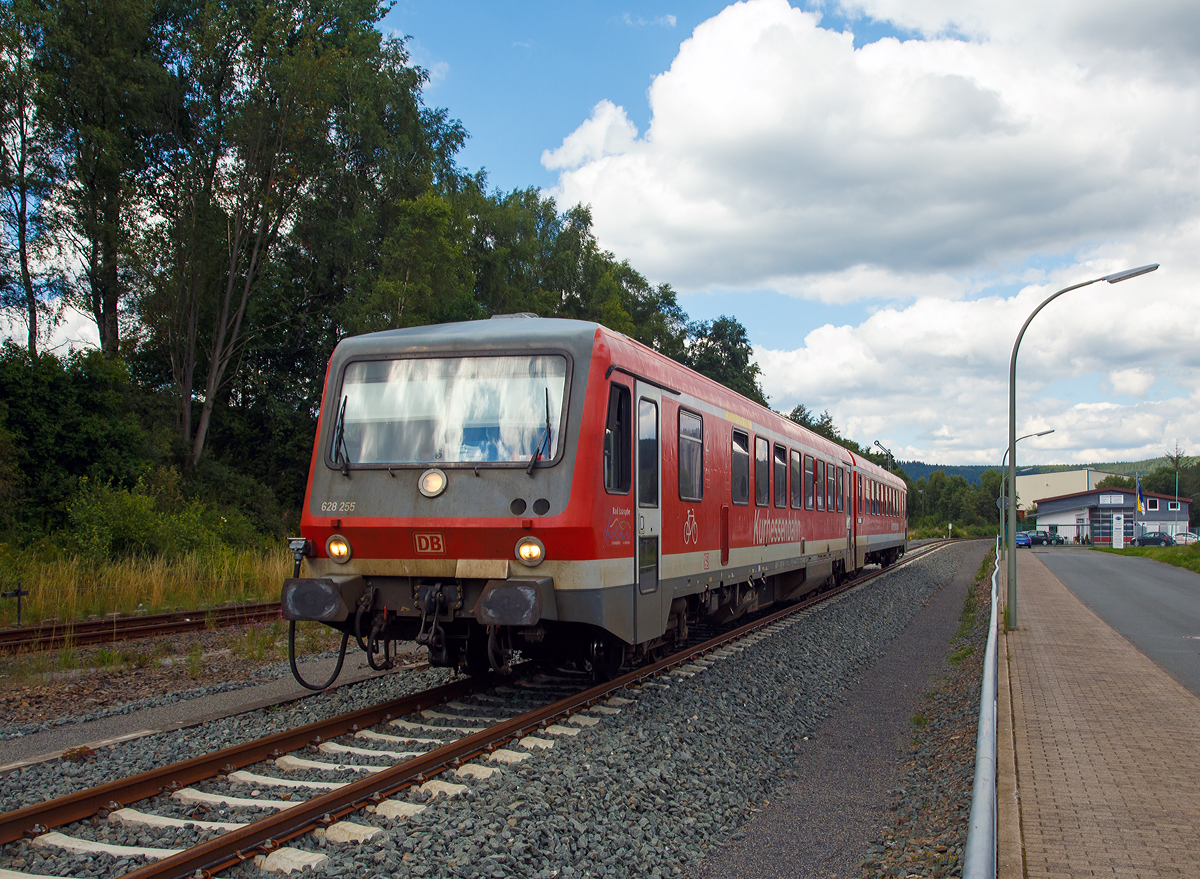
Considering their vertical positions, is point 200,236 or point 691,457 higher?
point 200,236

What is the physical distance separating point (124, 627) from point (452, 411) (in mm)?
8107

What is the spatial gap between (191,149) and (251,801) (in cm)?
2879

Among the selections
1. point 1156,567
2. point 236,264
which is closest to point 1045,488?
point 1156,567

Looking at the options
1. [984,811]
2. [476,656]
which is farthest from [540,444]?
[984,811]

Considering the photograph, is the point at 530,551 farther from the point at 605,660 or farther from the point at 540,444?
the point at 605,660

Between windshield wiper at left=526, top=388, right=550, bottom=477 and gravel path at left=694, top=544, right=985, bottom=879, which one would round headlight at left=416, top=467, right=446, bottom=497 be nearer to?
windshield wiper at left=526, top=388, right=550, bottom=477

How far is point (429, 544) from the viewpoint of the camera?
7379 mm

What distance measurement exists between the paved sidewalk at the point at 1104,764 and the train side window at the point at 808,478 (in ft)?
15.5

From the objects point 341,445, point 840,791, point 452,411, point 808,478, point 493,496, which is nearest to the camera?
point 840,791

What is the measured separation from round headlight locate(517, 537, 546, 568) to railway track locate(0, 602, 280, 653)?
23.2 feet

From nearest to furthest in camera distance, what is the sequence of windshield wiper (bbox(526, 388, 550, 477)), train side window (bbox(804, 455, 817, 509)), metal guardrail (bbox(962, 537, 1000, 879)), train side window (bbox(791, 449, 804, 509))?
metal guardrail (bbox(962, 537, 1000, 879)) → windshield wiper (bbox(526, 388, 550, 477)) → train side window (bbox(791, 449, 804, 509)) → train side window (bbox(804, 455, 817, 509))

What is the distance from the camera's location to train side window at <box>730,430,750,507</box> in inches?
448

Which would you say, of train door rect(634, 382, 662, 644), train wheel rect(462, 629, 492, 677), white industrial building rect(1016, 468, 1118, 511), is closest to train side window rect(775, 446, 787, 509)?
train door rect(634, 382, 662, 644)

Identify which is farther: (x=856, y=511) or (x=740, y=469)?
(x=856, y=511)
